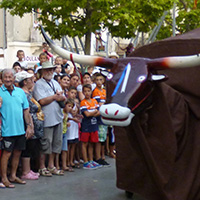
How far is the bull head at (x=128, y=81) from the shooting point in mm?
4785

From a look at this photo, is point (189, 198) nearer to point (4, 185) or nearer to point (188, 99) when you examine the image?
point (188, 99)

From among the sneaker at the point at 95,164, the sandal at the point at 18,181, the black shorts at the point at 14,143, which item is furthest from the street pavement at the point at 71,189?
the black shorts at the point at 14,143

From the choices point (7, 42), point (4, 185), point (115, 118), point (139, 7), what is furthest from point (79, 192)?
point (7, 42)

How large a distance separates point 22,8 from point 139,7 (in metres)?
3.46

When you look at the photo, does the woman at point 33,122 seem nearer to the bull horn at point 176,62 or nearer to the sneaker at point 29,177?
the sneaker at point 29,177

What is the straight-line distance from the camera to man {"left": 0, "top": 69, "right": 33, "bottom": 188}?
7664 mm

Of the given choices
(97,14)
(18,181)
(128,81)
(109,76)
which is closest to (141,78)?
(128,81)

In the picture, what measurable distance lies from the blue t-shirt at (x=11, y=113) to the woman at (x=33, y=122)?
48 cm

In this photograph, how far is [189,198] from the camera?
18.1 feet

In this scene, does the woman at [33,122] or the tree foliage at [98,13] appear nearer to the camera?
the woman at [33,122]

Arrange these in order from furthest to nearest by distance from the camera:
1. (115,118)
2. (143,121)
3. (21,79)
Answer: (21,79), (143,121), (115,118)

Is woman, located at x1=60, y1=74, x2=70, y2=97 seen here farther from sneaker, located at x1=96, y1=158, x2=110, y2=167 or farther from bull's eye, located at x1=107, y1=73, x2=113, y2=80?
bull's eye, located at x1=107, y1=73, x2=113, y2=80

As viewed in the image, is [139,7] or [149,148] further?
[139,7]

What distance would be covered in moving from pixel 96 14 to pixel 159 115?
8623 millimetres
